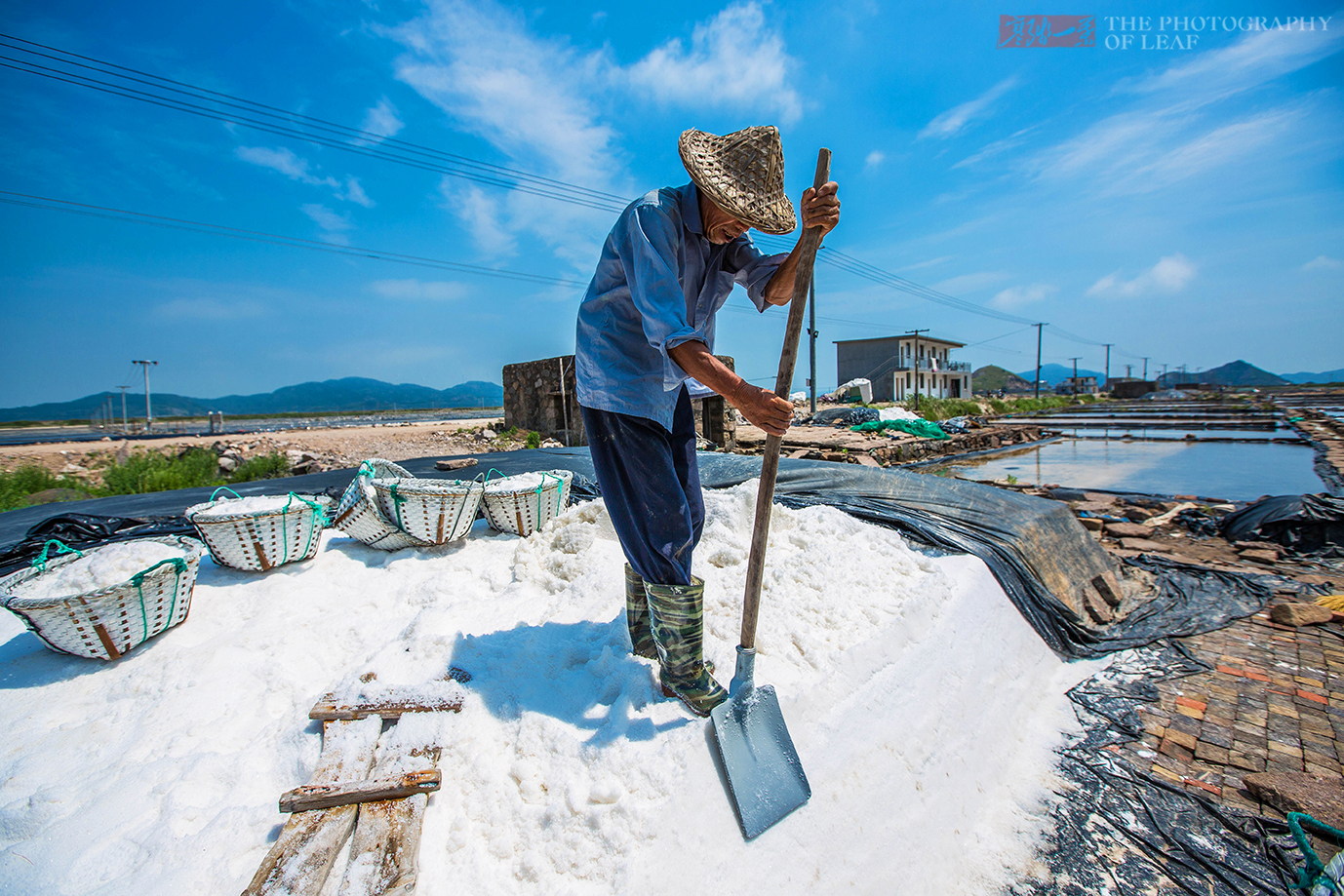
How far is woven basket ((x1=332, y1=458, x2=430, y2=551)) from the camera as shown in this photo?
233cm

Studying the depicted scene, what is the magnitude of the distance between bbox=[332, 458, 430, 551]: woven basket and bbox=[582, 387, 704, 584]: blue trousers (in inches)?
51.5

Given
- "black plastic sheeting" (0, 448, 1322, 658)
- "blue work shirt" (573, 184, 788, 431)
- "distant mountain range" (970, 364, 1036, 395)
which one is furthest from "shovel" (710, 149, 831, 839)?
"distant mountain range" (970, 364, 1036, 395)

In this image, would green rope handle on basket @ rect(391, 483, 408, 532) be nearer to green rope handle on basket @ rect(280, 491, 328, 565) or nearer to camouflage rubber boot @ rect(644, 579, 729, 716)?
green rope handle on basket @ rect(280, 491, 328, 565)

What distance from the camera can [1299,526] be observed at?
4516 mm

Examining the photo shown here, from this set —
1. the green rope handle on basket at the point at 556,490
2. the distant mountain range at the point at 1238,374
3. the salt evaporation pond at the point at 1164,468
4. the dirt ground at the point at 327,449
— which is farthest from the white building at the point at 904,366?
the distant mountain range at the point at 1238,374

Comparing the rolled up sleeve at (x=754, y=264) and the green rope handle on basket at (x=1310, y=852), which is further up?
the rolled up sleeve at (x=754, y=264)

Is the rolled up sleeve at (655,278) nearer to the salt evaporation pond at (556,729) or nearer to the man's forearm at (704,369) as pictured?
the man's forearm at (704,369)

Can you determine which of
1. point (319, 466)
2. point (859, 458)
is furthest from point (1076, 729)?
point (319, 466)

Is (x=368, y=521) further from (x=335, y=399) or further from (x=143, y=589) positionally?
(x=335, y=399)

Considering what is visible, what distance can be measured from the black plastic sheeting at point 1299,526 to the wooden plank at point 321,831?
6261mm

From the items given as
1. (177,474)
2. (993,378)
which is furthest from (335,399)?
(177,474)

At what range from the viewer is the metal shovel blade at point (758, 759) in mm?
1235

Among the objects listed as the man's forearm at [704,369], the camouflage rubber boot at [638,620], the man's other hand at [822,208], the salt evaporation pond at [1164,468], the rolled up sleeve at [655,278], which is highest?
the man's other hand at [822,208]

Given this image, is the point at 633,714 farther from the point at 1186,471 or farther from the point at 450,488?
the point at 1186,471
